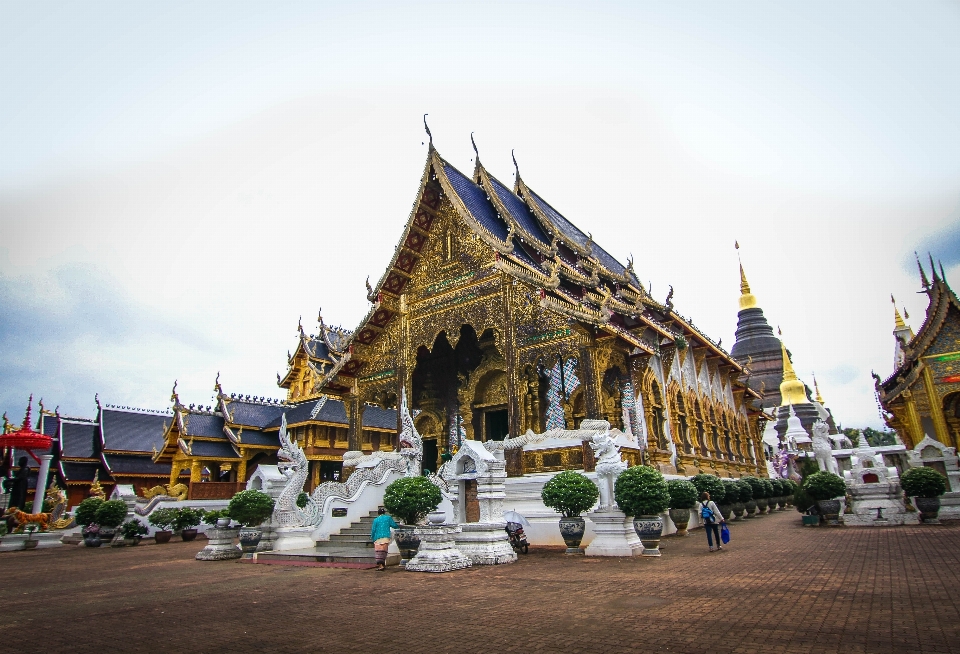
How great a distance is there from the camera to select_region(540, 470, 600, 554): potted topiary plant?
8.67 m

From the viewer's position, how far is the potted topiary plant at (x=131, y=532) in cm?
1499

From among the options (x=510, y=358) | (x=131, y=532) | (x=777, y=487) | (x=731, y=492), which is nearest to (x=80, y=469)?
(x=131, y=532)

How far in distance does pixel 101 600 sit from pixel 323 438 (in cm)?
1740

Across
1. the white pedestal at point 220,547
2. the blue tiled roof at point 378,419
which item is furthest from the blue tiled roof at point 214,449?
the white pedestal at point 220,547

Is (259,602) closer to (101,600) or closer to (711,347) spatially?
(101,600)

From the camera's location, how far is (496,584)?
6.12 metres

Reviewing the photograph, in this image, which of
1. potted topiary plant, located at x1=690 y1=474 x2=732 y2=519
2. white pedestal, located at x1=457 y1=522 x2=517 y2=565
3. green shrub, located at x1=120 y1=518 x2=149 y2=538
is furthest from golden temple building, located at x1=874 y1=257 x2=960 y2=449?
green shrub, located at x1=120 y1=518 x2=149 y2=538

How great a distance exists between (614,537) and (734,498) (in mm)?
7477

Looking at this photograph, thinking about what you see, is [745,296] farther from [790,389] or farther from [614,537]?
[614,537]

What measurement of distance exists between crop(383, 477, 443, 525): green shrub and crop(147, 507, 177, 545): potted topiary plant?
997cm

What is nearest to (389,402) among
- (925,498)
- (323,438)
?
(323,438)

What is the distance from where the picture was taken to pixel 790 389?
110 feet

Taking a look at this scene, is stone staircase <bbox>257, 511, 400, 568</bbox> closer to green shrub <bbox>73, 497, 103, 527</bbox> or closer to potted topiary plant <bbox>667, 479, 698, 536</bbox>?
potted topiary plant <bbox>667, 479, 698, 536</bbox>

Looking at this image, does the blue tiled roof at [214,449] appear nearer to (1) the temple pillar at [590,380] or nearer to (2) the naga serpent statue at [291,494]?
(2) the naga serpent statue at [291,494]
